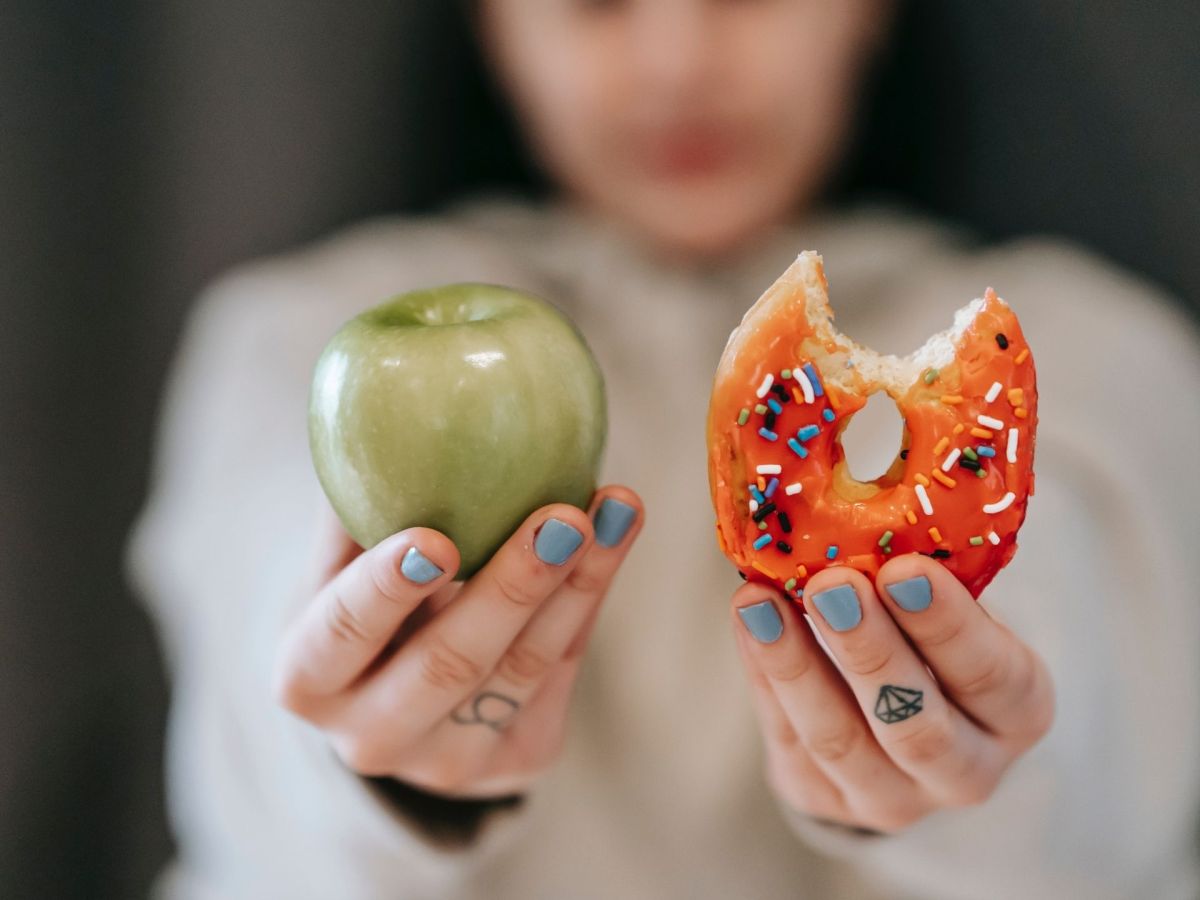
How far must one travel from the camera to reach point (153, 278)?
1.59 meters

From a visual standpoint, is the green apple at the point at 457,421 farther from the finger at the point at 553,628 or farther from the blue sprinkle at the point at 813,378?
the blue sprinkle at the point at 813,378

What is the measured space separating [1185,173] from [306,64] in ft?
4.26

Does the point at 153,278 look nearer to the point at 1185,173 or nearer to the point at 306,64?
the point at 306,64

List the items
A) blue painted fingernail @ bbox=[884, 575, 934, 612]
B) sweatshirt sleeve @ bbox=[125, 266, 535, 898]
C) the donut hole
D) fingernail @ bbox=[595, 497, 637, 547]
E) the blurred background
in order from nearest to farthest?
blue painted fingernail @ bbox=[884, 575, 934, 612] < fingernail @ bbox=[595, 497, 637, 547] < sweatshirt sleeve @ bbox=[125, 266, 535, 898] < the donut hole < the blurred background

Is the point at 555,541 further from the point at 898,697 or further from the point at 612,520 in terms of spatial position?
the point at 898,697

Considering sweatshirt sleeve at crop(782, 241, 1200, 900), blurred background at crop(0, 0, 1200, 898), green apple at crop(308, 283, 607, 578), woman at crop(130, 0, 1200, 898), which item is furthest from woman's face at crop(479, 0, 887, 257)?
green apple at crop(308, 283, 607, 578)

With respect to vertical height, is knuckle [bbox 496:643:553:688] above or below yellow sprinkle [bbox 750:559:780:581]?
below

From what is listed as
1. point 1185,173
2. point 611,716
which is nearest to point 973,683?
point 611,716

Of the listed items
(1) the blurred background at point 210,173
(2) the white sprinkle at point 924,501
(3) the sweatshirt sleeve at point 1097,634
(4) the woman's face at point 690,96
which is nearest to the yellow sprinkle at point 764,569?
(2) the white sprinkle at point 924,501

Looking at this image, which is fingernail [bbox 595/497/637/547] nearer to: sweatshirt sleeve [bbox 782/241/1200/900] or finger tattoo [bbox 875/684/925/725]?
finger tattoo [bbox 875/684/925/725]

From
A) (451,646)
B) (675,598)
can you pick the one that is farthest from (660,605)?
(451,646)

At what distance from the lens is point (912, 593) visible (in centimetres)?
61

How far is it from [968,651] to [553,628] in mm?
291

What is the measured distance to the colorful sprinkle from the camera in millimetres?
630
